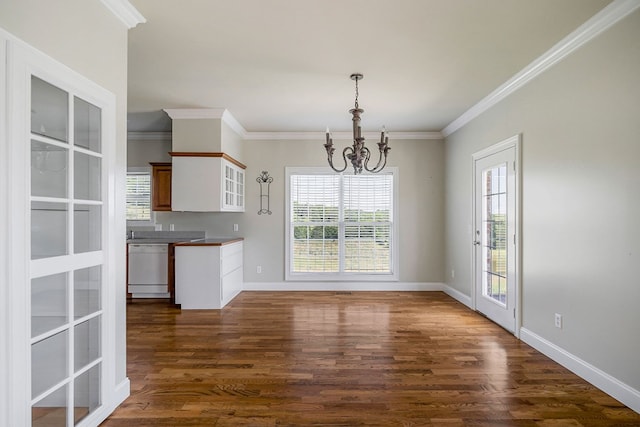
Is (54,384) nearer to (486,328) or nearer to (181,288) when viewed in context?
(181,288)

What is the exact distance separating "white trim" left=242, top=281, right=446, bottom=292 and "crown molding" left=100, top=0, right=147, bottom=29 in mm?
4323

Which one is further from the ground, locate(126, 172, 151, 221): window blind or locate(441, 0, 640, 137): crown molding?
locate(441, 0, 640, 137): crown molding

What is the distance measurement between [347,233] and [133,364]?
12.5 ft

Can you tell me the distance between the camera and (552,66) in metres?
3.16

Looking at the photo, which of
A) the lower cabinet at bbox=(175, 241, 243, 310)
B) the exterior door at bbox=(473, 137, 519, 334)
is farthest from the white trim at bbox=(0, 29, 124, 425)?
the exterior door at bbox=(473, 137, 519, 334)

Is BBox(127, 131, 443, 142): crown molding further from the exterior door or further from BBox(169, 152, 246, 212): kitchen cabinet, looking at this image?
the exterior door

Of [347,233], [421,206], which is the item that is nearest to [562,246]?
[421,206]

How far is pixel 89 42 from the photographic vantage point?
2100 mm

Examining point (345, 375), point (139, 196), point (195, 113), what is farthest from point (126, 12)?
point (139, 196)

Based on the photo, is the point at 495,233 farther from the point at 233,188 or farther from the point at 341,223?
the point at 233,188

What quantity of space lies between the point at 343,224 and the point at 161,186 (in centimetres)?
301

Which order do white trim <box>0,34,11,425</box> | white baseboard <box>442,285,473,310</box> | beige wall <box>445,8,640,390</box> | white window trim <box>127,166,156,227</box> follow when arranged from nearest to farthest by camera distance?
1. white trim <box>0,34,11,425</box>
2. beige wall <box>445,8,640,390</box>
3. white baseboard <box>442,285,473,310</box>
4. white window trim <box>127,166,156,227</box>

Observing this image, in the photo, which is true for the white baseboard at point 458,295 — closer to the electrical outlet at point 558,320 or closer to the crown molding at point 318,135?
the electrical outlet at point 558,320

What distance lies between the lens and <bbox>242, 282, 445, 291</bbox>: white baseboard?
19.9ft
